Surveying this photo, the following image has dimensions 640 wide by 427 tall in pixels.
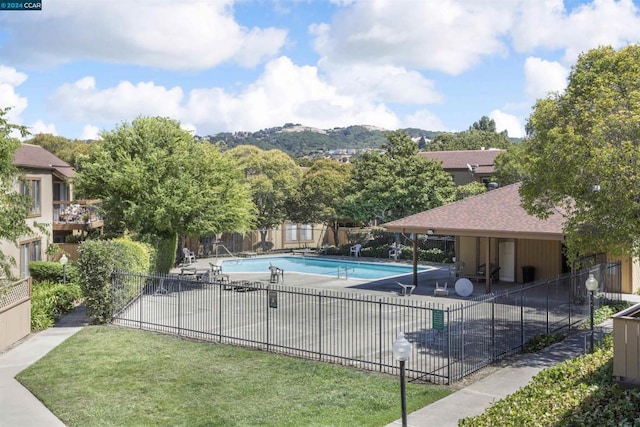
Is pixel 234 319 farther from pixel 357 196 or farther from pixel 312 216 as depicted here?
pixel 312 216

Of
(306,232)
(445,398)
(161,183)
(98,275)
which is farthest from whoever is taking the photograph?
(306,232)

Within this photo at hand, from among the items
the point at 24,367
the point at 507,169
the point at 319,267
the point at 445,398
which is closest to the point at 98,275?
the point at 24,367

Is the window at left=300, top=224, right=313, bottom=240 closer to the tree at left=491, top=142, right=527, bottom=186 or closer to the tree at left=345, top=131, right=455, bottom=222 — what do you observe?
the tree at left=345, top=131, right=455, bottom=222

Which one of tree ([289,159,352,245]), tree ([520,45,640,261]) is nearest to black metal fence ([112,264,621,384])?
tree ([520,45,640,261])

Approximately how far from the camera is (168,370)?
585 inches

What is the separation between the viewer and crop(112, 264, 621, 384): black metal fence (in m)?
14.7

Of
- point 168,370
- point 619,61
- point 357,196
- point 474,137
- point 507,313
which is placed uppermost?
point 474,137

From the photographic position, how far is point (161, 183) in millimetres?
27844

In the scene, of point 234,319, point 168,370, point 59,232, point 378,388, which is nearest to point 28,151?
point 59,232

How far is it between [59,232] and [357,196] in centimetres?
1789

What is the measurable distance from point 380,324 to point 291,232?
3422cm

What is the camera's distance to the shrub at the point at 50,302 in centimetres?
1978

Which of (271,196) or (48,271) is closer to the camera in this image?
(48,271)

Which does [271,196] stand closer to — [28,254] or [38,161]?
[38,161]
